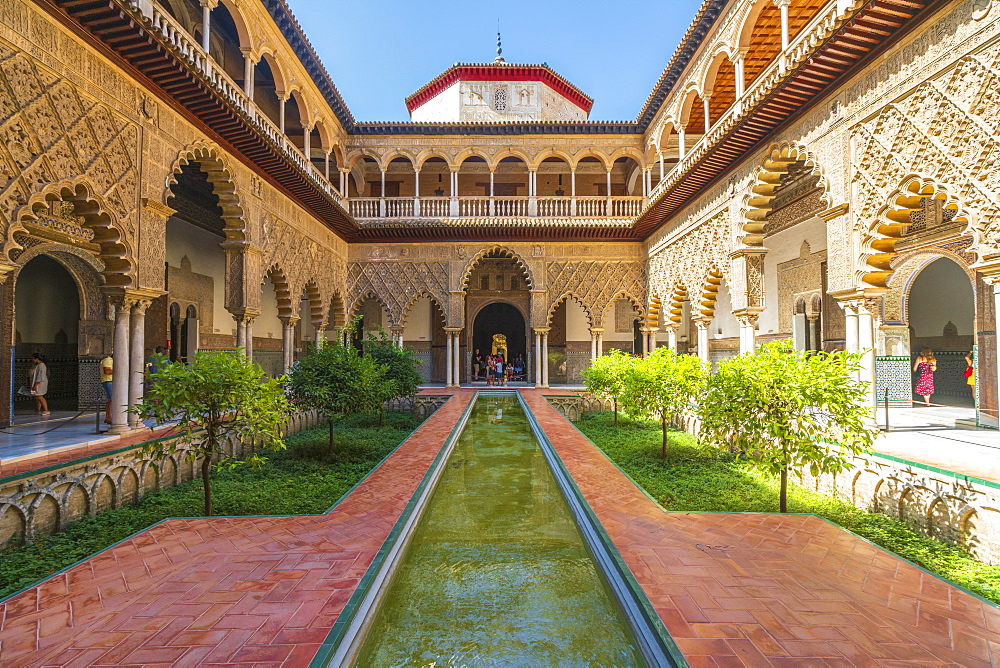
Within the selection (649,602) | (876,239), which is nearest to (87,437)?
(649,602)

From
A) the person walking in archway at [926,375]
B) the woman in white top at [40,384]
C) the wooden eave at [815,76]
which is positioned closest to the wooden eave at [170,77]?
the woman in white top at [40,384]

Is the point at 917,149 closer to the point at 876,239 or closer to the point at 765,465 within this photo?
the point at 876,239

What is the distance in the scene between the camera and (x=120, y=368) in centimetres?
627

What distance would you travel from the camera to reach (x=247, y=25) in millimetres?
8688

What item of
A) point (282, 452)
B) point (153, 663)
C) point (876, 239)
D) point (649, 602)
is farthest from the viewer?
point (282, 452)

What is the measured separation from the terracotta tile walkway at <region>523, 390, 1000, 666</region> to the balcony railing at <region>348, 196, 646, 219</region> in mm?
11676

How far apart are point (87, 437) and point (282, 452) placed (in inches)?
89.2

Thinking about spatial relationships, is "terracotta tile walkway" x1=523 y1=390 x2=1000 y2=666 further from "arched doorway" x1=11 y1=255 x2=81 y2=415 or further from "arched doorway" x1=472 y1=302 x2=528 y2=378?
"arched doorway" x1=472 y1=302 x2=528 y2=378

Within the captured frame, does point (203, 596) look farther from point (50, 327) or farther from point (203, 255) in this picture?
point (203, 255)

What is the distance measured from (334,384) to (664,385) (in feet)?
A: 15.2

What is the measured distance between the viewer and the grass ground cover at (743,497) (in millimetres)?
3377

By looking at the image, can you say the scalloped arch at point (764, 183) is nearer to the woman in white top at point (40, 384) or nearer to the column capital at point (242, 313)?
the column capital at point (242, 313)

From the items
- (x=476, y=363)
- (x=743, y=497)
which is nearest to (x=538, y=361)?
(x=476, y=363)

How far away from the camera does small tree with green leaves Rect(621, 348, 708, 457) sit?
7000 mm
